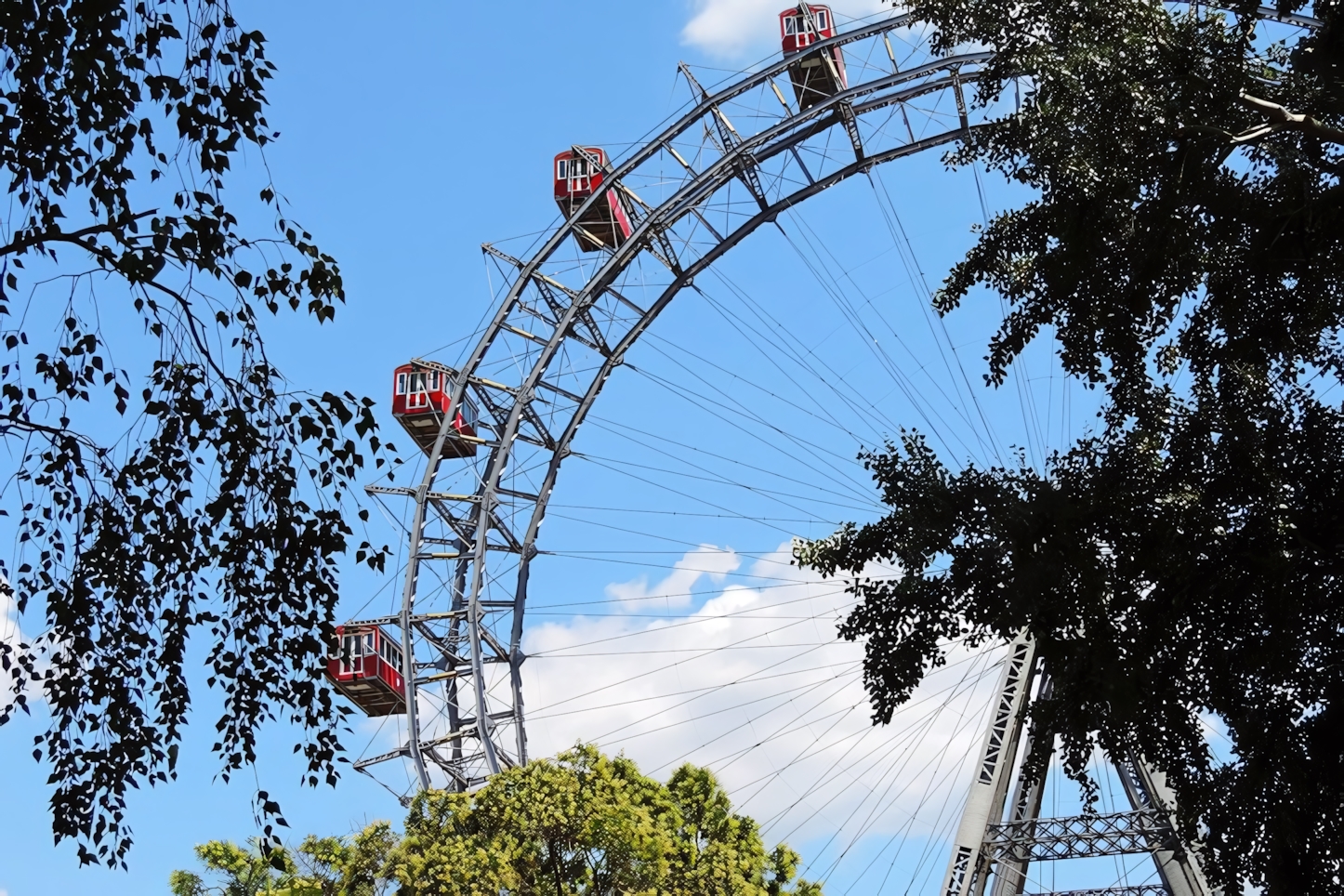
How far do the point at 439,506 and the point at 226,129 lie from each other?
2967 cm

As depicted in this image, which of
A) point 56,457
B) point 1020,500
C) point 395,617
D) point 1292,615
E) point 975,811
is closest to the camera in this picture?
point 56,457

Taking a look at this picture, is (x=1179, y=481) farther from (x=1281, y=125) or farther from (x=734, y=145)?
(x=734, y=145)

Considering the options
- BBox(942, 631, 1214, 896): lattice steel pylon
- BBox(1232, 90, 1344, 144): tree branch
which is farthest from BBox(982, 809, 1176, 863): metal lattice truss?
BBox(1232, 90, 1344, 144): tree branch

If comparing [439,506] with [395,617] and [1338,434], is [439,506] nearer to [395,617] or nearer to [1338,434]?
[395,617]

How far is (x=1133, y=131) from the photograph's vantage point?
13055 mm

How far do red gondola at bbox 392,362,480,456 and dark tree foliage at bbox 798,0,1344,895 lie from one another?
979 inches

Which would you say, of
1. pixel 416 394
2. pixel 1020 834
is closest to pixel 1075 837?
pixel 1020 834

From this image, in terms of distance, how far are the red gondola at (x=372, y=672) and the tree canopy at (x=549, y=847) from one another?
7730 millimetres

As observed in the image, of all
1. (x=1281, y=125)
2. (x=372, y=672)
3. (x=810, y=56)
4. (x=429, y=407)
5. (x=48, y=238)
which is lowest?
(x=48, y=238)

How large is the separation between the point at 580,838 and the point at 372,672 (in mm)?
10979

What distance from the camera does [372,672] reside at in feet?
119

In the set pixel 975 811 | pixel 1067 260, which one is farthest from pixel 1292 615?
pixel 975 811

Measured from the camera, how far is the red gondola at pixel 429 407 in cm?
3825

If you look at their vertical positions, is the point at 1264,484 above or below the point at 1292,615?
above
